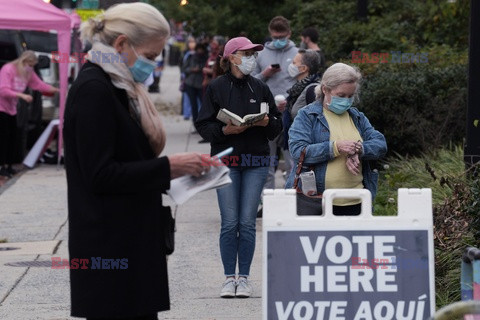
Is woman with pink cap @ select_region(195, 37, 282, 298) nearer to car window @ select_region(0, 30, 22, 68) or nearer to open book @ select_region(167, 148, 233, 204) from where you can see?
open book @ select_region(167, 148, 233, 204)

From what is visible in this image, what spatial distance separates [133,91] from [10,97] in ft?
37.7

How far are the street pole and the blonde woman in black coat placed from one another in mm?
5002

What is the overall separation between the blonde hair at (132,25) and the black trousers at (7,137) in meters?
11.3

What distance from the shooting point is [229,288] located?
24.7 ft

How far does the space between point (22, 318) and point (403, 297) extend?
127 inches

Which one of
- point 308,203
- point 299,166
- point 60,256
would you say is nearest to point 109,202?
point 308,203

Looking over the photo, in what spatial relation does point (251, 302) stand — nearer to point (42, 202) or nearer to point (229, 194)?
point (229, 194)

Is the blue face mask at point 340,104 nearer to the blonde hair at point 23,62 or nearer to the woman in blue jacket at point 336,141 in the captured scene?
the woman in blue jacket at point 336,141

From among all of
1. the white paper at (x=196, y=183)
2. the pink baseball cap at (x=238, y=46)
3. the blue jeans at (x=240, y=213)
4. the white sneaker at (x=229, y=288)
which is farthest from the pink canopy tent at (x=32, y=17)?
the white paper at (x=196, y=183)

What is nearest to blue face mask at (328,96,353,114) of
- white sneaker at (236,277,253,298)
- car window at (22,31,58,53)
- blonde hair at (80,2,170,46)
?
white sneaker at (236,277,253,298)

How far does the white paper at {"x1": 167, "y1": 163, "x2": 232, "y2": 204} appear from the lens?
4059 millimetres

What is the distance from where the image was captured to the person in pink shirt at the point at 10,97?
15.1 meters

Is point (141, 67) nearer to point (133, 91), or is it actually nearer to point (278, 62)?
point (133, 91)

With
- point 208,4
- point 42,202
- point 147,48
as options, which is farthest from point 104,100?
point 208,4
